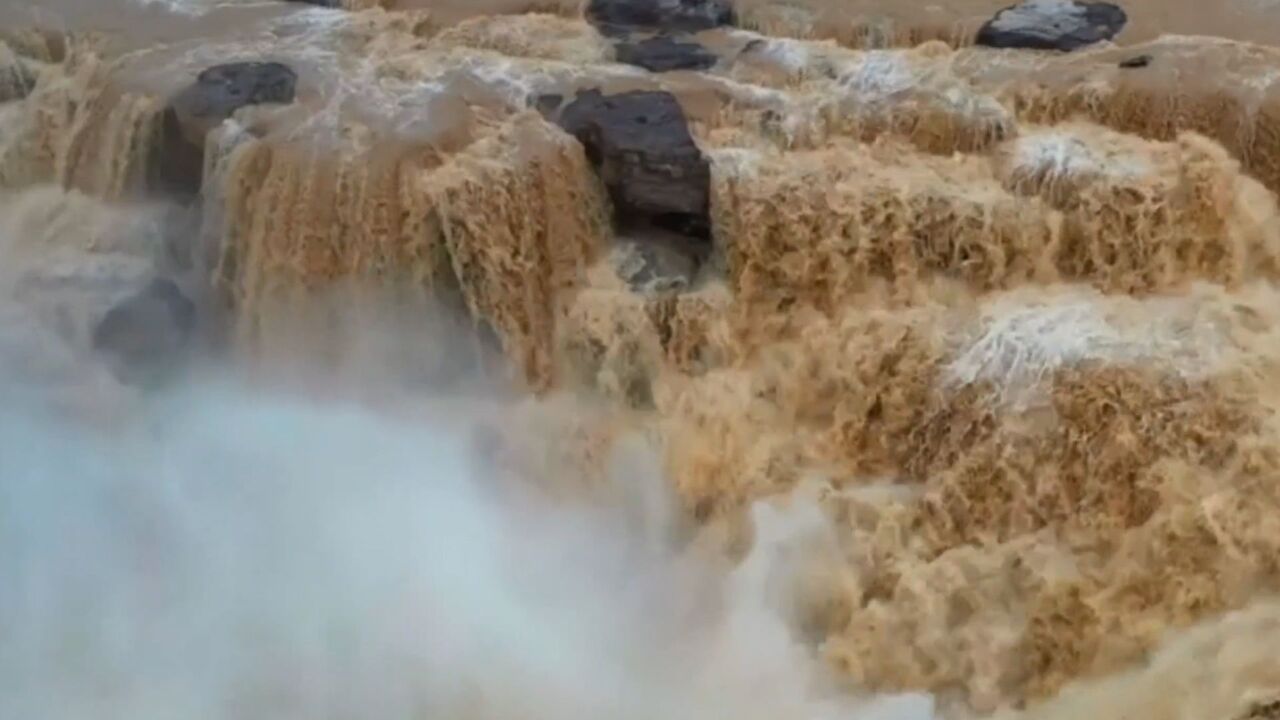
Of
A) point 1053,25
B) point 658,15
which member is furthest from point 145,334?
point 1053,25

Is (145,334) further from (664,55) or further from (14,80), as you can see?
(664,55)

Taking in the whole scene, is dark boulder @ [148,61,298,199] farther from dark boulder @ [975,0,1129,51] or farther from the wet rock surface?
dark boulder @ [975,0,1129,51]

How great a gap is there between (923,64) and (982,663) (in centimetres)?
324

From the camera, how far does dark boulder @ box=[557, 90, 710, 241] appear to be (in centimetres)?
598

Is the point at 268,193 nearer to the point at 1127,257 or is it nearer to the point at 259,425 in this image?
the point at 259,425

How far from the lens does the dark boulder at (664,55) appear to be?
23.1 feet

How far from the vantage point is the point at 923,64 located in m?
6.88

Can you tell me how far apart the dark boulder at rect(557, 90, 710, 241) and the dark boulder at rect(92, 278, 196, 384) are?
1899mm

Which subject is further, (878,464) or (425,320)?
(425,320)

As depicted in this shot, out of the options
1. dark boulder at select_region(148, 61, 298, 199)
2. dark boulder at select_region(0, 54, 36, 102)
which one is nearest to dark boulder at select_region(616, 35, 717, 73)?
dark boulder at select_region(148, 61, 298, 199)

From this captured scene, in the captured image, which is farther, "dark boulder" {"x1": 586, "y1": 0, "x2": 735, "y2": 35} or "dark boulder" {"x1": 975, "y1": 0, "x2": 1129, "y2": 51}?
"dark boulder" {"x1": 586, "y1": 0, "x2": 735, "y2": 35}

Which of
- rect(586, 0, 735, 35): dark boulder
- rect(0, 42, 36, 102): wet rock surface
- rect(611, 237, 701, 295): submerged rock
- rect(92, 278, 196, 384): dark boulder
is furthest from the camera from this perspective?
rect(586, 0, 735, 35): dark boulder

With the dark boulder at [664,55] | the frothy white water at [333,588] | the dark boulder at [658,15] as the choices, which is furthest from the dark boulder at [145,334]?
the dark boulder at [658,15]

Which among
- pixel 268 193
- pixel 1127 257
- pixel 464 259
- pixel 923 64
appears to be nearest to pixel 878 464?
pixel 1127 257
